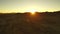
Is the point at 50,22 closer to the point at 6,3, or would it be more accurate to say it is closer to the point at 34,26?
the point at 34,26

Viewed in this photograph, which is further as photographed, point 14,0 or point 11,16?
point 14,0

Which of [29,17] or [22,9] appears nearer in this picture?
[29,17]

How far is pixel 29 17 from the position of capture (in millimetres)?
930

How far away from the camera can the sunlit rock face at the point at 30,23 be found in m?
0.85

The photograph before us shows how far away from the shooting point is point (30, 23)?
35.4 inches

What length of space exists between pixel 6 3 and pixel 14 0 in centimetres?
9

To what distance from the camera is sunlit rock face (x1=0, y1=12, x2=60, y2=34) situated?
33.6 inches

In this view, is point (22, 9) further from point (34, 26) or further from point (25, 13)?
point (34, 26)

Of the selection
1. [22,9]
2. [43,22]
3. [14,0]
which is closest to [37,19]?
[43,22]

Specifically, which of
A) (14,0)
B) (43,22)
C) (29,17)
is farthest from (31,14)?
(14,0)

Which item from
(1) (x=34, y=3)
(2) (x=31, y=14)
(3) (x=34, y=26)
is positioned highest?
(1) (x=34, y=3)

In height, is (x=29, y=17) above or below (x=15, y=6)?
below

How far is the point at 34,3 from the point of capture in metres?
1.07

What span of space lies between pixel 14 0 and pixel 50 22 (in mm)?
457
